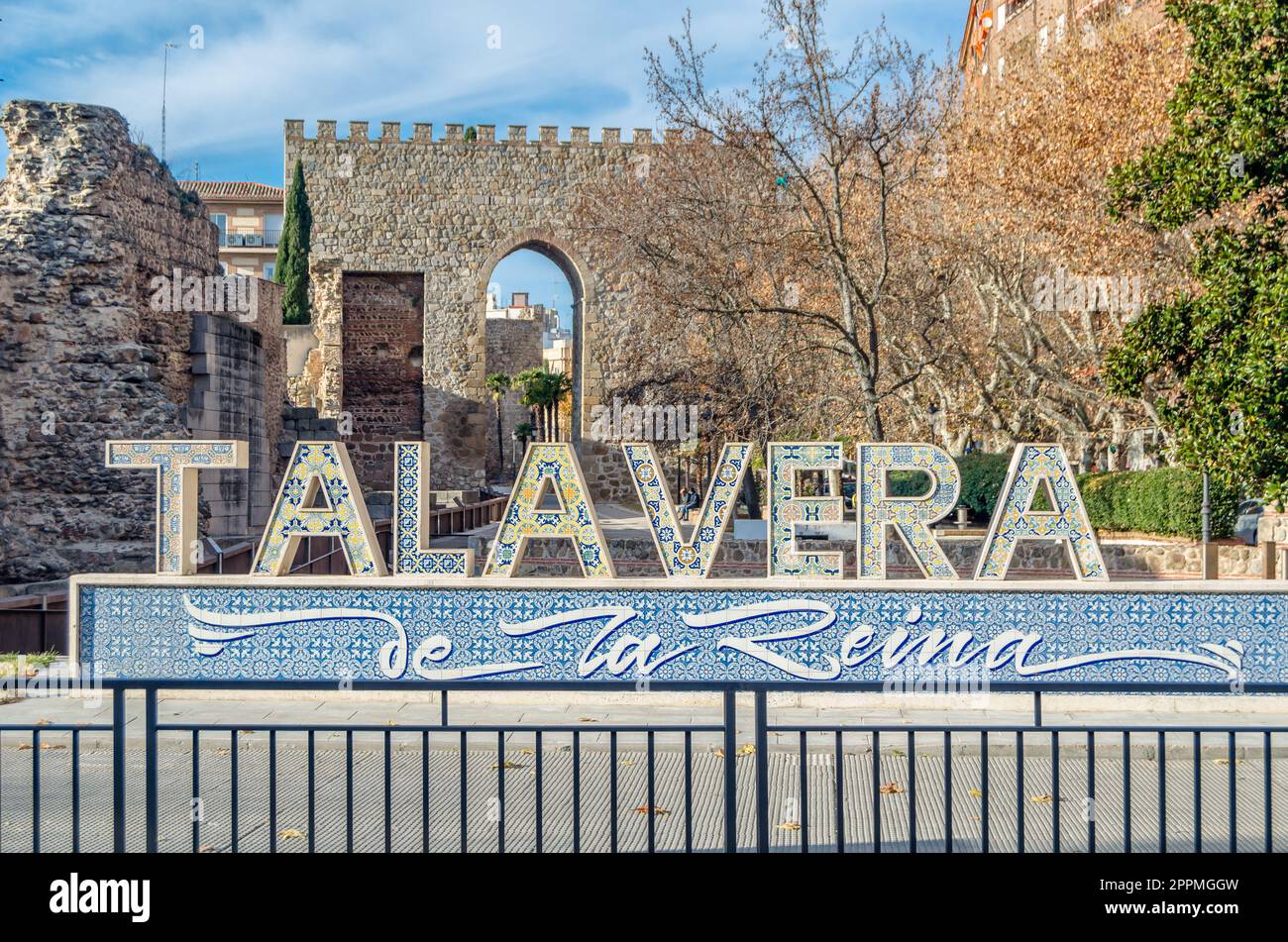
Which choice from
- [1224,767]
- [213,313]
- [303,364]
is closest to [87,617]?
[1224,767]

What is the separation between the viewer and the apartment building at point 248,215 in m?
69.1

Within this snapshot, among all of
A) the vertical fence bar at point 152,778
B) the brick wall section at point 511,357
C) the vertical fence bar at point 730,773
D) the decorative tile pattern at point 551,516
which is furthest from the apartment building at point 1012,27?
the vertical fence bar at point 152,778

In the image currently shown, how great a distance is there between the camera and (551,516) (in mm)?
9469

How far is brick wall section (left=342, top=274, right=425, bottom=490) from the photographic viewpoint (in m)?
40.2

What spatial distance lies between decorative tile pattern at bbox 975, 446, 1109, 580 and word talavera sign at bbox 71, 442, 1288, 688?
14 millimetres

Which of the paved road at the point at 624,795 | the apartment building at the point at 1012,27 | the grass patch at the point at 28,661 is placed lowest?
the paved road at the point at 624,795

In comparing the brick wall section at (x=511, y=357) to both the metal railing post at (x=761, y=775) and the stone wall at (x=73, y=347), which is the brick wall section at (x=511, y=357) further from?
the metal railing post at (x=761, y=775)

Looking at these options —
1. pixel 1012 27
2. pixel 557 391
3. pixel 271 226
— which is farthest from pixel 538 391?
pixel 1012 27

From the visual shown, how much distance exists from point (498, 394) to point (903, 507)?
56.4 m

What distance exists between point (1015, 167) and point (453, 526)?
1267 cm

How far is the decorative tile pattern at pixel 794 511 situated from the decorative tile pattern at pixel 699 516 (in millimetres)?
272

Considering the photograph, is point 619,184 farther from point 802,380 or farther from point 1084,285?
→ point 1084,285

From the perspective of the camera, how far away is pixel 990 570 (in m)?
9.24

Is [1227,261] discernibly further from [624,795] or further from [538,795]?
[538,795]
